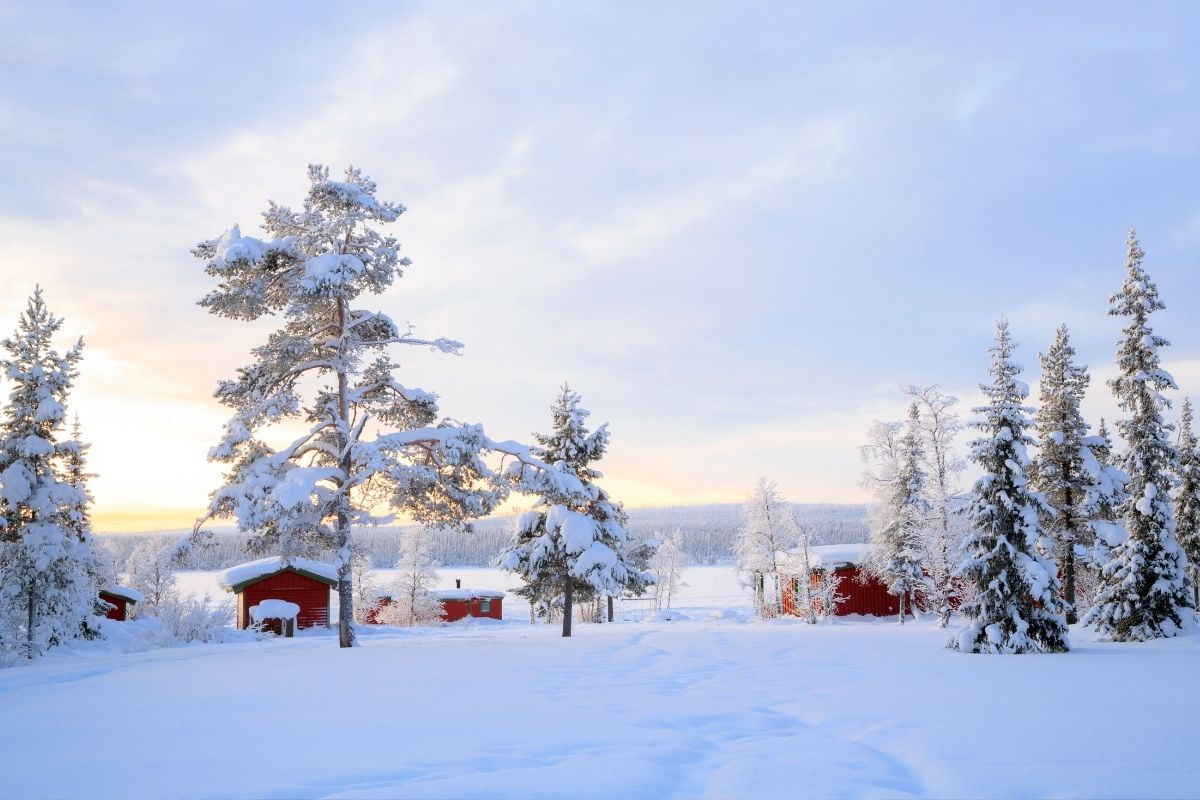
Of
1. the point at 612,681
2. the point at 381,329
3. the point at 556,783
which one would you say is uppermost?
the point at 381,329

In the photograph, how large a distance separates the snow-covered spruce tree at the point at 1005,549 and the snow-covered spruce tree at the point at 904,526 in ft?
50.3

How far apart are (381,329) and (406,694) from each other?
1446 cm

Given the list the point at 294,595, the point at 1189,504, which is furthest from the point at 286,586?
the point at 1189,504

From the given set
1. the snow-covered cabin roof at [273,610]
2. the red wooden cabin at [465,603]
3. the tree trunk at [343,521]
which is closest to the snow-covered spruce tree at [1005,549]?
the tree trunk at [343,521]

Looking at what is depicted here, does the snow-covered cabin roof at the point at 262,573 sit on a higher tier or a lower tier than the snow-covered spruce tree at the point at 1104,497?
lower

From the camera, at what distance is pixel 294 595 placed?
45.1m

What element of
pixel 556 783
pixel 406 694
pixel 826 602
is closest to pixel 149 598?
pixel 826 602

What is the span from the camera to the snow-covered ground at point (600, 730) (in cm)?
616

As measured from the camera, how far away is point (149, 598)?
189 ft

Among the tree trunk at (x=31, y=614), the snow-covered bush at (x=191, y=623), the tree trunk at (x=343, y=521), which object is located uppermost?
the tree trunk at (x=343, y=521)

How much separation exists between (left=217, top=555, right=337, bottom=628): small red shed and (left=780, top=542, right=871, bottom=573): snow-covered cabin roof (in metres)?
27.9

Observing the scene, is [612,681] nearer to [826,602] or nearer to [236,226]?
[236,226]

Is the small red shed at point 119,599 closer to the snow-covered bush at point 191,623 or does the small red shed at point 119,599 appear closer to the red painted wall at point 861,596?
the snow-covered bush at point 191,623

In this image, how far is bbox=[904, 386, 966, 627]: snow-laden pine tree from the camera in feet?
106
